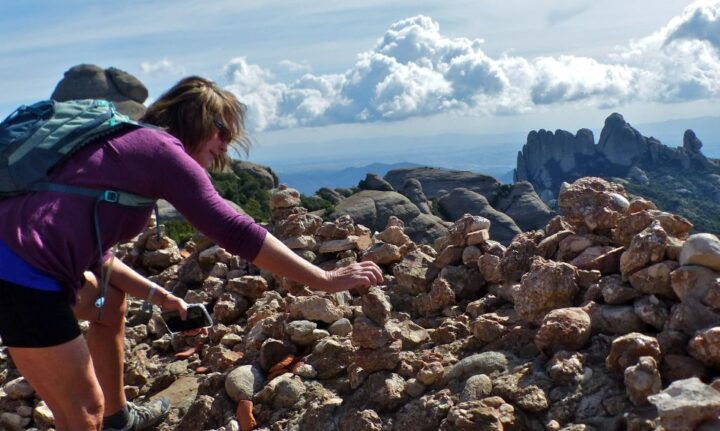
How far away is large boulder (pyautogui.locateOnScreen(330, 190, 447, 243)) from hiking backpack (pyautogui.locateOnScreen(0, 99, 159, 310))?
44.7 meters

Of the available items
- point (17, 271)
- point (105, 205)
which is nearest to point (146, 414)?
point (17, 271)

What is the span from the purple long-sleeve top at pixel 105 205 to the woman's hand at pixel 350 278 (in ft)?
1.49

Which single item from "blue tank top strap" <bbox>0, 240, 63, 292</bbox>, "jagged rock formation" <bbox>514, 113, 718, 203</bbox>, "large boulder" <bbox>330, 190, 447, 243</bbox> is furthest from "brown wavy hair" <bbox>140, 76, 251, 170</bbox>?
"jagged rock formation" <bbox>514, 113, 718, 203</bbox>

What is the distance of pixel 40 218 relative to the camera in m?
3.38

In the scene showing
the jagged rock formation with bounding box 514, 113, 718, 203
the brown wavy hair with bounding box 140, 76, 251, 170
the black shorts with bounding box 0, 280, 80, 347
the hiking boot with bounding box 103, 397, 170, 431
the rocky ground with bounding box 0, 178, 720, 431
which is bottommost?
the jagged rock formation with bounding box 514, 113, 718, 203

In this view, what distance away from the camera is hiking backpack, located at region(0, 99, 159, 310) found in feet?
11.2

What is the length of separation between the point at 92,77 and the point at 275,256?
76.5 meters

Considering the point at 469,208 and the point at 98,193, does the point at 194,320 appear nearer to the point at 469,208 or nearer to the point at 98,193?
the point at 98,193

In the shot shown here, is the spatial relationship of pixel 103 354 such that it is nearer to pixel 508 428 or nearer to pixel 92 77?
pixel 508 428

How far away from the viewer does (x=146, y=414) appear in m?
5.36

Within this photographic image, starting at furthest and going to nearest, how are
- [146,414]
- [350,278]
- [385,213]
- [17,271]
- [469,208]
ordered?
[469,208] < [385,213] < [146,414] < [350,278] < [17,271]

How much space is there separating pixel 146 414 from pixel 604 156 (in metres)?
161

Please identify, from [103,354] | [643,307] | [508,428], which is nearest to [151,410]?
[103,354]

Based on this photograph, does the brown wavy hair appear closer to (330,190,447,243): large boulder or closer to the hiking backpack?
the hiking backpack
